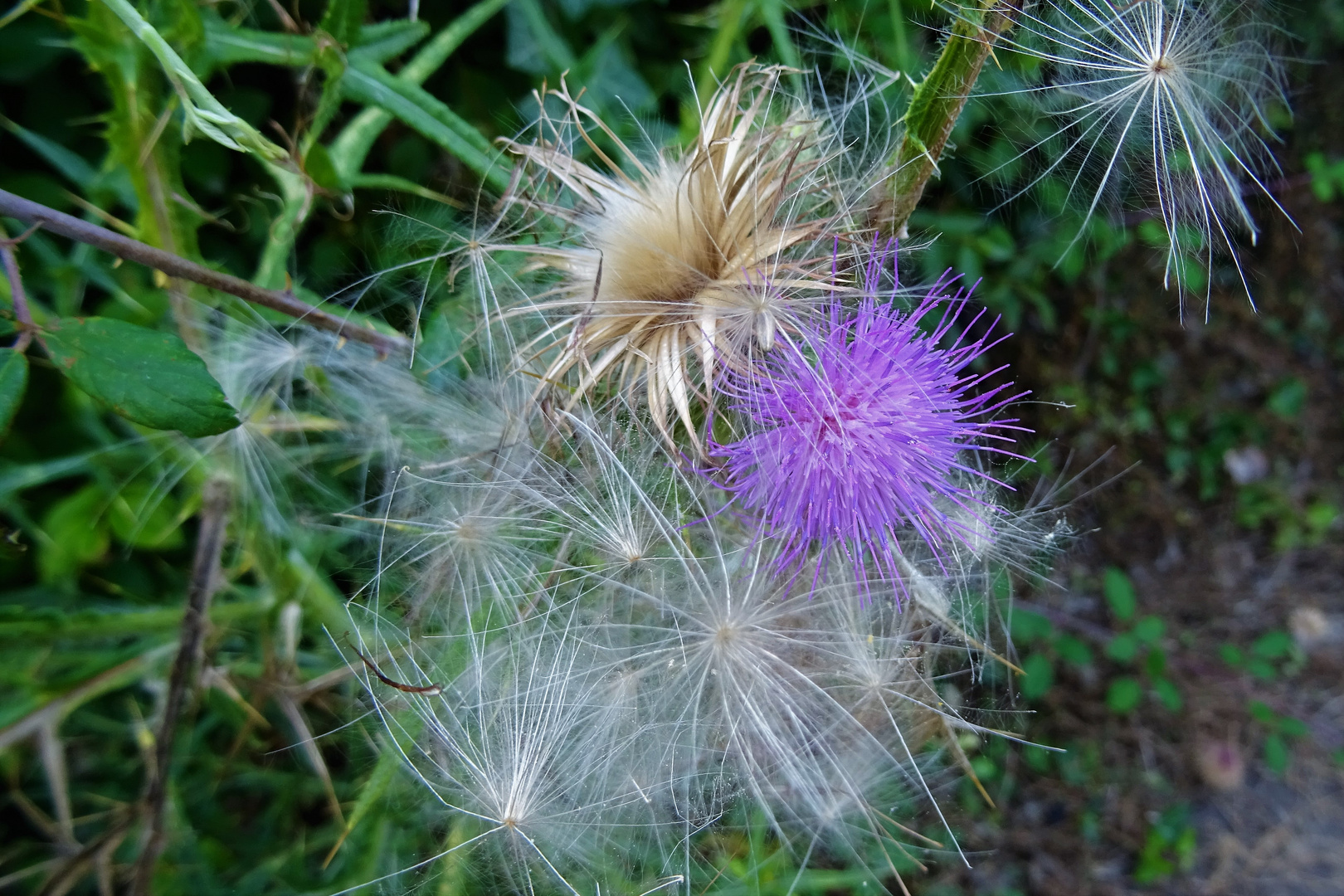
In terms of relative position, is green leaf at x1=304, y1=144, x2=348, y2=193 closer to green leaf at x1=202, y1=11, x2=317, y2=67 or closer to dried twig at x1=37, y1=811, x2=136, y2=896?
green leaf at x1=202, y1=11, x2=317, y2=67

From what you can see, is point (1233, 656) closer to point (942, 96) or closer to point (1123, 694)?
point (1123, 694)

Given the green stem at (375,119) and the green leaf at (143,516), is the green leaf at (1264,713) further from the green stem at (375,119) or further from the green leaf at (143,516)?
the green leaf at (143,516)

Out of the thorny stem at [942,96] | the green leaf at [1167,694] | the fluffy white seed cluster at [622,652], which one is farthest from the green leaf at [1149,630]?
the thorny stem at [942,96]

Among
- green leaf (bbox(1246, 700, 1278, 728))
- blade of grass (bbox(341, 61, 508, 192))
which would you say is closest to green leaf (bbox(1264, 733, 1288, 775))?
green leaf (bbox(1246, 700, 1278, 728))

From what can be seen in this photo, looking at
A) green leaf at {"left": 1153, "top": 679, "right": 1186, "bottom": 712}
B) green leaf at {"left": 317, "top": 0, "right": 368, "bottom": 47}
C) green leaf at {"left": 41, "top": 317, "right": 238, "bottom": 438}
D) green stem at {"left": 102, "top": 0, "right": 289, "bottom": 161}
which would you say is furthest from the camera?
green leaf at {"left": 1153, "top": 679, "right": 1186, "bottom": 712}

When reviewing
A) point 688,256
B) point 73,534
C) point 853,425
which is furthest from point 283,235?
point 853,425

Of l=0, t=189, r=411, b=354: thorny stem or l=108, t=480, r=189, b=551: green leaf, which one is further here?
l=108, t=480, r=189, b=551: green leaf
